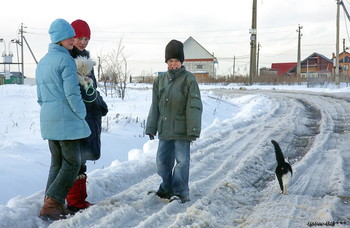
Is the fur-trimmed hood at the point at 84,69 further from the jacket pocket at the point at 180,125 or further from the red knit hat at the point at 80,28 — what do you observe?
the jacket pocket at the point at 180,125

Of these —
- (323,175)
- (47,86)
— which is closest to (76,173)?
(47,86)

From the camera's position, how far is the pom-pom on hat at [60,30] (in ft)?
12.4

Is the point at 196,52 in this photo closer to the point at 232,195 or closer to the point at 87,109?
the point at 232,195

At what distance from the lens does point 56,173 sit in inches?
157

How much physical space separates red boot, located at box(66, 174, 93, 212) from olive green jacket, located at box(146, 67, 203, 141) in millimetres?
889

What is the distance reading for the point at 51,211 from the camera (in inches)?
147

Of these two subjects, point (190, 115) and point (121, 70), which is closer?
point (190, 115)

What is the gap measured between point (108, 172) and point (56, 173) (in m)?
1.27

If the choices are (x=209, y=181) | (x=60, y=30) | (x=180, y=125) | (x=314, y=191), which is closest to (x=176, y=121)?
(x=180, y=125)

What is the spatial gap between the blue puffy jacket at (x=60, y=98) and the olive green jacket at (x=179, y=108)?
958mm

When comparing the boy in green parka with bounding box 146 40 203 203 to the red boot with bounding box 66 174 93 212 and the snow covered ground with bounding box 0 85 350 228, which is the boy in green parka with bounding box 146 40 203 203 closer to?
the snow covered ground with bounding box 0 85 350 228

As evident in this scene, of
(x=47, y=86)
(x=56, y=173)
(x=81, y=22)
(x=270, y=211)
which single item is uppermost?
(x=81, y=22)

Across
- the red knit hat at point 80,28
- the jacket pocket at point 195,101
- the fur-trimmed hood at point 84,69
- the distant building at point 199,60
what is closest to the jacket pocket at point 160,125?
the jacket pocket at point 195,101

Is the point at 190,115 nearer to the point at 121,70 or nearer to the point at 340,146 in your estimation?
the point at 340,146
